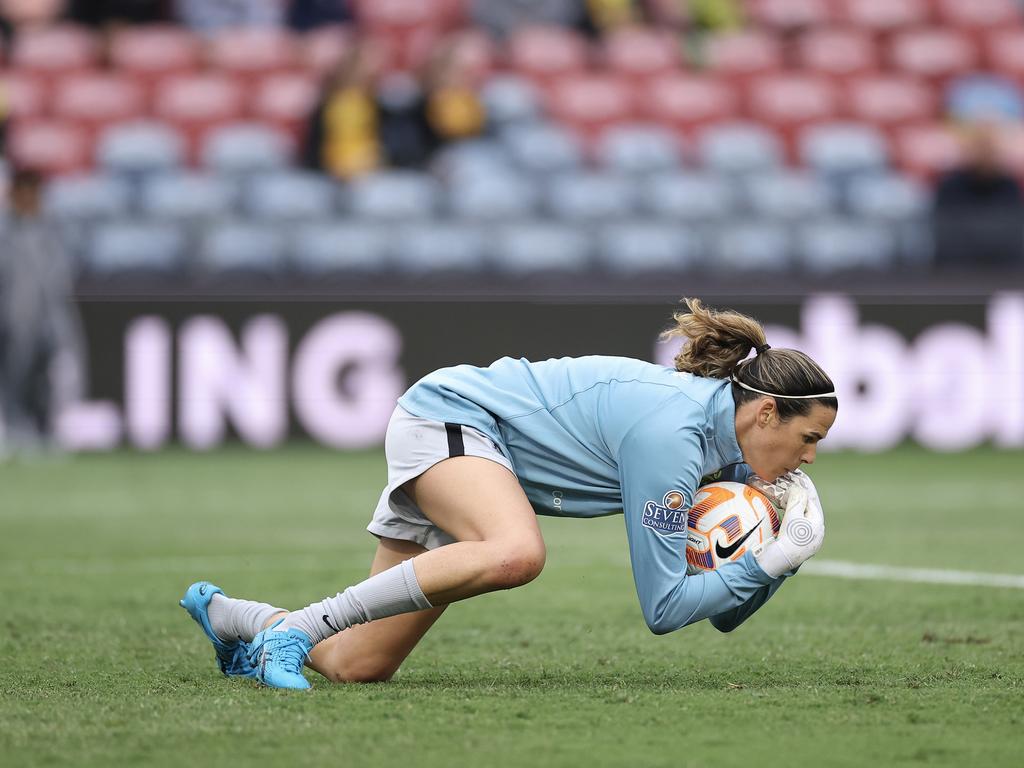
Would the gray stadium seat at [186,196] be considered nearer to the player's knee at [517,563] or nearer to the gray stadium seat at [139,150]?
the gray stadium seat at [139,150]

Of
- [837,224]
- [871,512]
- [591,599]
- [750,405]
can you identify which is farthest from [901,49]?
[750,405]

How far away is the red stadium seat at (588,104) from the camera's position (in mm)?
16344

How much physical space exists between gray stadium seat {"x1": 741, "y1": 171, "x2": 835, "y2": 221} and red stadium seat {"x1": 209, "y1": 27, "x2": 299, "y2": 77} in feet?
15.3

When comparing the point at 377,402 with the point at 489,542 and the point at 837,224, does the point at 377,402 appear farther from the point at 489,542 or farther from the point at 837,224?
the point at 489,542

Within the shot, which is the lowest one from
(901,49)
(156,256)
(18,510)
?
(18,510)

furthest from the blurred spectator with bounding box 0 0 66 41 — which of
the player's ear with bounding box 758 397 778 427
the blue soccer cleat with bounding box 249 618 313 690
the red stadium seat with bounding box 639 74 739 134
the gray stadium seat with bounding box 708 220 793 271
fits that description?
the player's ear with bounding box 758 397 778 427

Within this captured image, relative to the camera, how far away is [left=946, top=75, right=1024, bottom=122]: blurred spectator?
17.1 m

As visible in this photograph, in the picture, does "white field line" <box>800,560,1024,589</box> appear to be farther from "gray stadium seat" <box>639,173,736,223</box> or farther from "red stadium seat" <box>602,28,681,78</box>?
"red stadium seat" <box>602,28,681,78</box>

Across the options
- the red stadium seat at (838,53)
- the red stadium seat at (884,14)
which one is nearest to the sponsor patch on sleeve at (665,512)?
the red stadium seat at (838,53)

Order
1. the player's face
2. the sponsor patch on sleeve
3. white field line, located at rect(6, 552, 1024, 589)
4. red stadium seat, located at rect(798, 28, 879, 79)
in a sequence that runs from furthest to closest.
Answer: red stadium seat, located at rect(798, 28, 879, 79), white field line, located at rect(6, 552, 1024, 589), the player's face, the sponsor patch on sleeve

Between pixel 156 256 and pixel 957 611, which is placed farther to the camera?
pixel 156 256

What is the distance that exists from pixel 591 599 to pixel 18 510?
473cm

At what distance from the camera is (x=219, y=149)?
1511 cm

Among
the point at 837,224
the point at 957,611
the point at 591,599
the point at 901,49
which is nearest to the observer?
the point at 957,611
